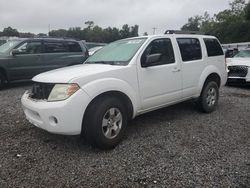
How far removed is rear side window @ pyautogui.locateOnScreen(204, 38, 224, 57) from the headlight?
3652 mm

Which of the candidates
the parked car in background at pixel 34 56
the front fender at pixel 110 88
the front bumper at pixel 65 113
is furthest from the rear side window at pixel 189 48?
the parked car in background at pixel 34 56

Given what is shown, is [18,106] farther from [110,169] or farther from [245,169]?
[245,169]

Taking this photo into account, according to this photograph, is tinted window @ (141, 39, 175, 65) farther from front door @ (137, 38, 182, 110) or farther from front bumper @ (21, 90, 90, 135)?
front bumper @ (21, 90, 90, 135)

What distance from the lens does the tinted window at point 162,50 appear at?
5066 millimetres

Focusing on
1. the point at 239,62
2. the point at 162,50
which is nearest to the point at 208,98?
the point at 162,50

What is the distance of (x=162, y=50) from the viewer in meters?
5.30

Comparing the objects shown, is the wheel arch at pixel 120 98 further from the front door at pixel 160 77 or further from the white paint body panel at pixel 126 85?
the front door at pixel 160 77

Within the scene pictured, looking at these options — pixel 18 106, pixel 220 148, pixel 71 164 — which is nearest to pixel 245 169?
pixel 220 148

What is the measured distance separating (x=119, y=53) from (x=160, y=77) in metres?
0.86

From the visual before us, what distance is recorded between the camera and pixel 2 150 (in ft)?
13.7

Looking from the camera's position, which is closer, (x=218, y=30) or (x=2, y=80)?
(x=2, y=80)

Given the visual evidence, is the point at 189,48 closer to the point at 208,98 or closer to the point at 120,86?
the point at 208,98

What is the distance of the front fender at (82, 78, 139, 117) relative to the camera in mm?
3957

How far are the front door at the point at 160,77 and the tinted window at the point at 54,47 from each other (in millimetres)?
5937
